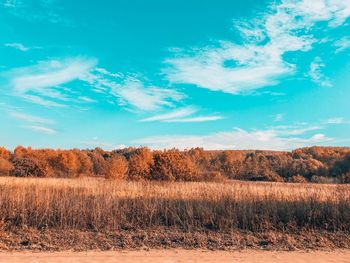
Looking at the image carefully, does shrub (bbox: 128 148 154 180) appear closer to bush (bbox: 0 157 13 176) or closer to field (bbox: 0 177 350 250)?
field (bbox: 0 177 350 250)

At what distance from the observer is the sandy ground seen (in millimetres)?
8141

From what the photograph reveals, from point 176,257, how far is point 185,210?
15.1ft

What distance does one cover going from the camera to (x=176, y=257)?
8492mm

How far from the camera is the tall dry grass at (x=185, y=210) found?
11969mm

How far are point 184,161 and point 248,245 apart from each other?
82.9 feet

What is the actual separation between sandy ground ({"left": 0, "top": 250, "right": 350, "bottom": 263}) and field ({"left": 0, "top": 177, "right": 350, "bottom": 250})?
25.9 inches

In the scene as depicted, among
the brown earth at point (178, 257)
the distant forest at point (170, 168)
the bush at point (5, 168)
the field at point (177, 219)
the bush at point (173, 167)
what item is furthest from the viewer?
the bush at point (5, 168)

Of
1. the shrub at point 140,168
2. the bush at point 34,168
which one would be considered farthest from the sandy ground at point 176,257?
the bush at point 34,168

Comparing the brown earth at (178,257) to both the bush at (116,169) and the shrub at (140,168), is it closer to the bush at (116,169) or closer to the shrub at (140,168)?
the shrub at (140,168)

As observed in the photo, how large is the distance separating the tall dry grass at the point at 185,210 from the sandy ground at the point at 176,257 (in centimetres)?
259

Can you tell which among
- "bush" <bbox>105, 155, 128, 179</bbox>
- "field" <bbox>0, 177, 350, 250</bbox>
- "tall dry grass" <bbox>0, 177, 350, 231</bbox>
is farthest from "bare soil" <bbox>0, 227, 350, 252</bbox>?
"bush" <bbox>105, 155, 128, 179</bbox>

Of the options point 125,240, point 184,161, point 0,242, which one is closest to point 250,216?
point 125,240

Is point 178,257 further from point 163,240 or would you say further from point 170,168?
point 170,168

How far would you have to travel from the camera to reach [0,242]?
31.5 ft
